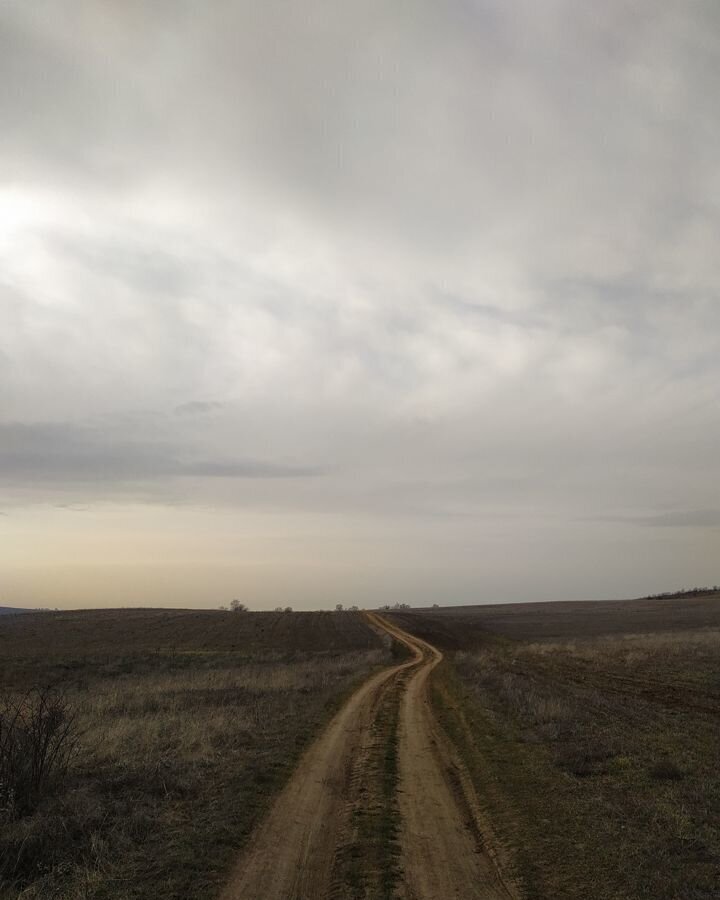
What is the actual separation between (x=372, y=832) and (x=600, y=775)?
4.66m

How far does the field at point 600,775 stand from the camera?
23.4 feet

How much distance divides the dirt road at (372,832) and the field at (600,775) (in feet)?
1.80

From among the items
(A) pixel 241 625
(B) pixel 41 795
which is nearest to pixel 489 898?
(B) pixel 41 795

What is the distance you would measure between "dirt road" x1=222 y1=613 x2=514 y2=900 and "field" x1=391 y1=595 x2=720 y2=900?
55 cm

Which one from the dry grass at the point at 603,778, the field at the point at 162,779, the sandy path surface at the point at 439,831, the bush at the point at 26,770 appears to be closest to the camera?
the sandy path surface at the point at 439,831

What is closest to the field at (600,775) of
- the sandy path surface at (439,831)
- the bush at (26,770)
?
the sandy path surface at (439,831)

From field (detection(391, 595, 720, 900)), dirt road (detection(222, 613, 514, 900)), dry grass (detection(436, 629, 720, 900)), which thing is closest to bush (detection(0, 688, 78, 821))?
dirt road (detection(222, 613, 514, 900))

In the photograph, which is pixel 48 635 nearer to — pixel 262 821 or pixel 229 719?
pixel 229 719

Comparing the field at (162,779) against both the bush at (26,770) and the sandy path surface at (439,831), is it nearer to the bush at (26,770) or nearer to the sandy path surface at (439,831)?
the bush at (26,770)

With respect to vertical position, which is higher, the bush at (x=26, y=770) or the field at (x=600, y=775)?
the bush at (x=26, y=770)

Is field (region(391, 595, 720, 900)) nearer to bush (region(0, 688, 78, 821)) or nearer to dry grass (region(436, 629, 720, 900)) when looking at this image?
dry grass (region(436, 629, 720, 900))

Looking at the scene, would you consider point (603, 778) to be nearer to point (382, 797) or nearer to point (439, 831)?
point (439, 831)

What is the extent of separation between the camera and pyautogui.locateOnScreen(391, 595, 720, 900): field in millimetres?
7145

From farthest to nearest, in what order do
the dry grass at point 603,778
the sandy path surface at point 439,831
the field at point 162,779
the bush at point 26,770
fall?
1. the bush at point 26,770
2. the field at point 162,779
3. the dry grass at point 603,778
4. the sandy path surface at point 439,831
